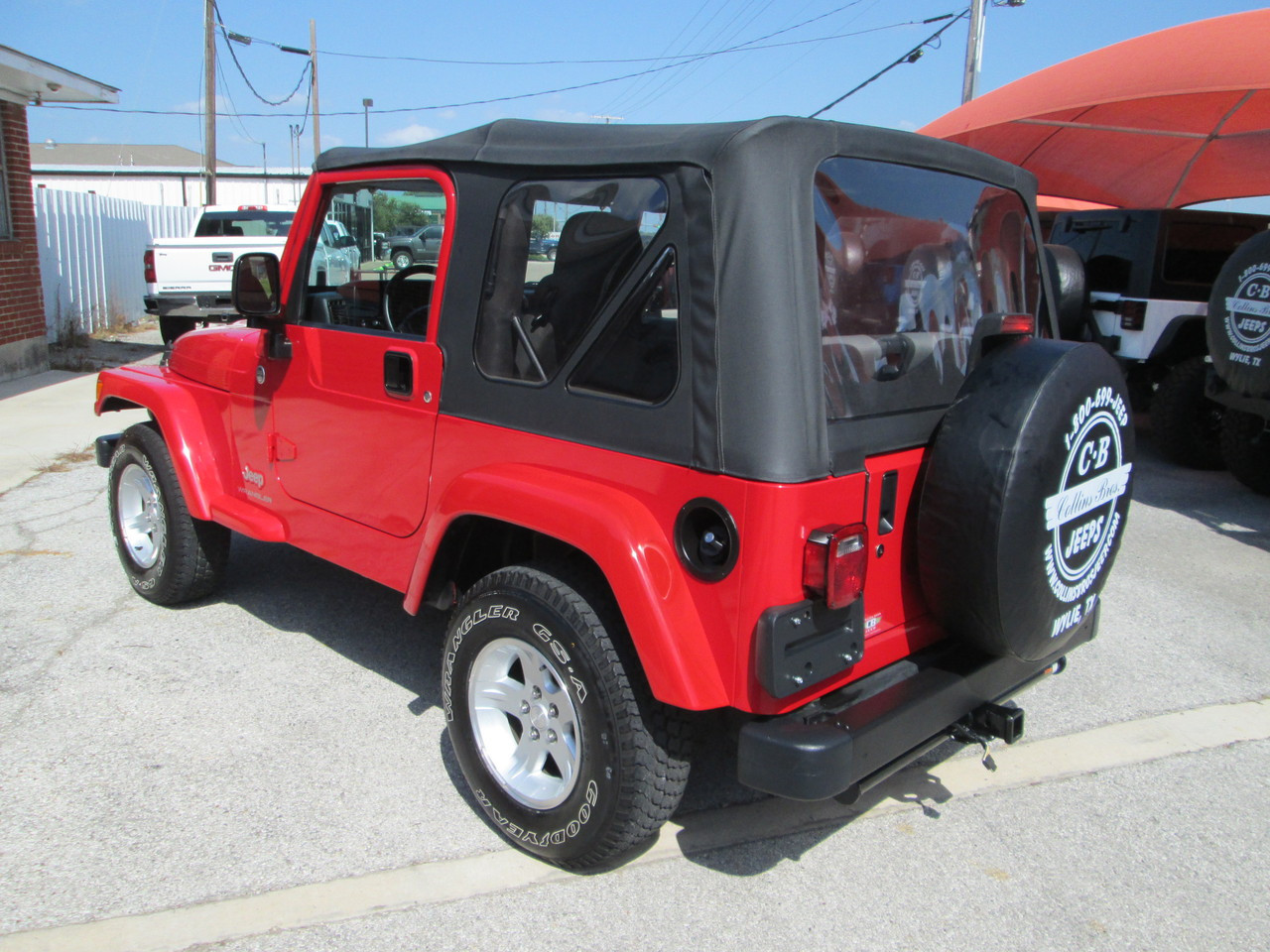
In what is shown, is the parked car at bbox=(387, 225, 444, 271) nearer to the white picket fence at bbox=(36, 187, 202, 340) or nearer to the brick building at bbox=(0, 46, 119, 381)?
the brick building at bbox=(0, 46, 119, 381)

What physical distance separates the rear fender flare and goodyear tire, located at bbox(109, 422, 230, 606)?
2.32 m

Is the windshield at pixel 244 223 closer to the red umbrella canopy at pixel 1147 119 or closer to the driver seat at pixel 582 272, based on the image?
the red umbrella canopy at pixel 1147 119

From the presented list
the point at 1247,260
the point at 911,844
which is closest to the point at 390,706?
the point at 911,844

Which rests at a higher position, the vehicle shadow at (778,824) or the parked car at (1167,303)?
the parked car at (1167,303)

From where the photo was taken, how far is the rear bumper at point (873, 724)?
87.7 inches

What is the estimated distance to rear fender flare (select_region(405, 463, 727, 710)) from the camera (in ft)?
7.44

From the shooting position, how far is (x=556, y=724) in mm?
2648

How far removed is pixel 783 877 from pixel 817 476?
123 centimetres

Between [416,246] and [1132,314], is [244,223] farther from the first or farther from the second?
[416,246]

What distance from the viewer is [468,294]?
2.91 metres

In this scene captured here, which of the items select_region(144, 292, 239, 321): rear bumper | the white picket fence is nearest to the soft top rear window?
select_region(144, 292, 239, 321): rear bumper

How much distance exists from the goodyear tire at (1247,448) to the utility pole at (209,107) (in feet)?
69.3

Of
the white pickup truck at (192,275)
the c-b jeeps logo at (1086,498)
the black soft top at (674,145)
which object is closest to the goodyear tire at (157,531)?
the black soft top at (674,145)

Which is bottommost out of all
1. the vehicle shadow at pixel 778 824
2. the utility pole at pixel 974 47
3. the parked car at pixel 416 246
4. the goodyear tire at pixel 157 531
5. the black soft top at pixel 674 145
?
the vehicle shadow at pixel 778 824
